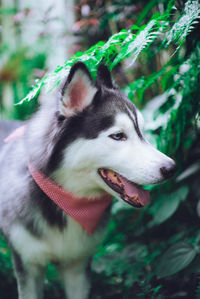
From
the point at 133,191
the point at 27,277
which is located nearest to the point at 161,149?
the point at 133,191

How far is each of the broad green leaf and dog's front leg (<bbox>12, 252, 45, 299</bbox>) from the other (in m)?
0.74

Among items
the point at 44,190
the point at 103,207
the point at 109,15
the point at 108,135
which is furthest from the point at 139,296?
the point at 109,15

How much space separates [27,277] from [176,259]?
0.90 meters

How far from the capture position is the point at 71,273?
2.26 meters

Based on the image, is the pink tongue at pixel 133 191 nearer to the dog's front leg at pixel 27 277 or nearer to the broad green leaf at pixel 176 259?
the broad green leaf at pixel 176 259

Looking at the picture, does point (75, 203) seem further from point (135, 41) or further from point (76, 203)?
point (135, 41)

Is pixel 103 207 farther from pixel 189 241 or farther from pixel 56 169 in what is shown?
pixel 189 241

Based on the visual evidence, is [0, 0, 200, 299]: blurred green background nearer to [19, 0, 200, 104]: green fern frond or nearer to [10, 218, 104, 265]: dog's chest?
[19, 0, 200, 104]: green fern frond

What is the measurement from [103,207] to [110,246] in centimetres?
106

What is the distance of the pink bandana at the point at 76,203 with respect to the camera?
1907mm

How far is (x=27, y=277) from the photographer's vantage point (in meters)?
2.03

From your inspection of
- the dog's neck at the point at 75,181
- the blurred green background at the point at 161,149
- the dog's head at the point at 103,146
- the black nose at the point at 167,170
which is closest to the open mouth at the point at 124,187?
the dog's head at the point at 103,146

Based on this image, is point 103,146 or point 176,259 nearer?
point 103,146

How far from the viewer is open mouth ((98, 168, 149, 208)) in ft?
5.99
